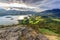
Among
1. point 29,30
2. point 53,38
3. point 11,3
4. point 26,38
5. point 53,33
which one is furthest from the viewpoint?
point 11,3

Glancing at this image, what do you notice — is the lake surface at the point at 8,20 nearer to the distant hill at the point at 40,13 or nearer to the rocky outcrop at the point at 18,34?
the distant hill at the point at 40,13

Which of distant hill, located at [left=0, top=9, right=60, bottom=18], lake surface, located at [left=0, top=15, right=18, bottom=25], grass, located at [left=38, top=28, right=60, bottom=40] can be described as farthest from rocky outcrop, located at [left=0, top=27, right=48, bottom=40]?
distant hill, located at [left=0, top=9, right=60, bottom=18]

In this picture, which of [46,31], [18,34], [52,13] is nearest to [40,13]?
[52,13]

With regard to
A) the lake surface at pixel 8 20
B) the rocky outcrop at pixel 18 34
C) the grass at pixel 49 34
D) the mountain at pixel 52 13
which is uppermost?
the mountain at pixel 52 13

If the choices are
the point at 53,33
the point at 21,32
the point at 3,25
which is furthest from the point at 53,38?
the point at 3,25

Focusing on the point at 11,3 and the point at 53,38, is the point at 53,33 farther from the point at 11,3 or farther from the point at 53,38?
the point at 11,3

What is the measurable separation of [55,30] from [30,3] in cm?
220

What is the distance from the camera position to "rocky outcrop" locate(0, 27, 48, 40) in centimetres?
574

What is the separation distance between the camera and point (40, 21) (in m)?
8.24

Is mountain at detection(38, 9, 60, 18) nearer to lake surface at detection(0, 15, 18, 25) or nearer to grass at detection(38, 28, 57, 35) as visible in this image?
grass at detection(38, 28, 57, 35)

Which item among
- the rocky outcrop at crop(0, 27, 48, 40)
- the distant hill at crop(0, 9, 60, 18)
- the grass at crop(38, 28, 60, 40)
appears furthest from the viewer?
the distant hill at crop(0, 9, 60, 18)

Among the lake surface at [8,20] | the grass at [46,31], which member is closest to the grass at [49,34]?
the grass at [46,31]

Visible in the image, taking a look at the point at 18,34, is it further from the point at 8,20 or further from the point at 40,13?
the point at 40,13

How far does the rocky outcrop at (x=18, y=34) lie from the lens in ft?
18.8
